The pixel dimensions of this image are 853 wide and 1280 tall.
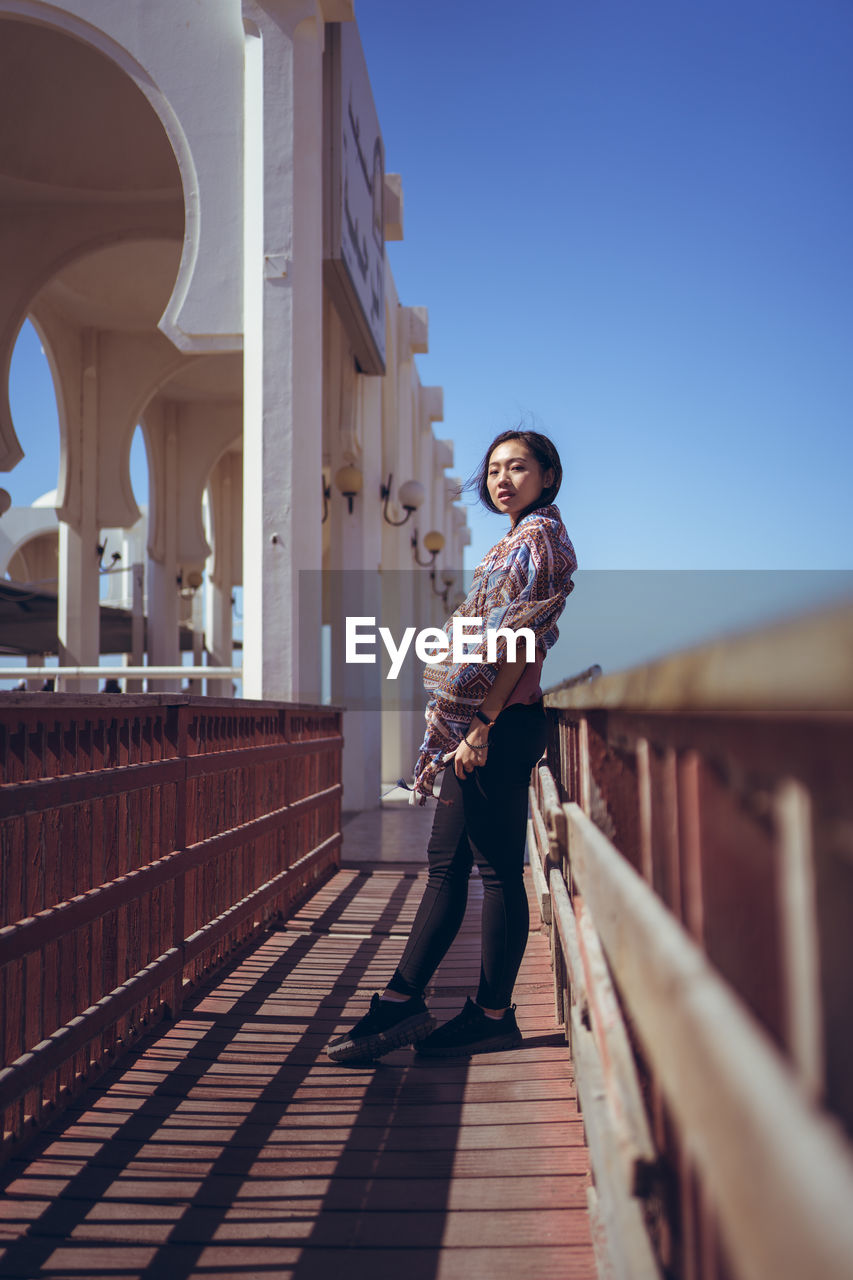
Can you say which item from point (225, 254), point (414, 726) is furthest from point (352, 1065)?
point (414, 726)

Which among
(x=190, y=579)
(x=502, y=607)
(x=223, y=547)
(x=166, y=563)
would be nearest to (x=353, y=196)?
(x=502, y=607)

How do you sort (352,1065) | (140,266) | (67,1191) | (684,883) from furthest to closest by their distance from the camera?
(140,266) < (352,1065) < (67,1191) < (684,883)

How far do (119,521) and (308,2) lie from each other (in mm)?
7021

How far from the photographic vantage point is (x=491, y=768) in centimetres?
309

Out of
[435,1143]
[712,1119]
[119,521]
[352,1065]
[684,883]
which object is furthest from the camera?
[119,521]

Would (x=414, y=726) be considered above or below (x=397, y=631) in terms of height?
below

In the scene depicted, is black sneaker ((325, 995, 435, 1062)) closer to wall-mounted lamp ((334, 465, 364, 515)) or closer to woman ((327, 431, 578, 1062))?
woman ((327, 431, 578, 1062))

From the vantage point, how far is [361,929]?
5.34 meters

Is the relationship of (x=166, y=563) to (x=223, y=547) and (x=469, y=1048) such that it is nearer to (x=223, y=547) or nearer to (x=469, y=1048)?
(x=223, y=547)

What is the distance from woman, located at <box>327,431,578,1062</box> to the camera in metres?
3.00

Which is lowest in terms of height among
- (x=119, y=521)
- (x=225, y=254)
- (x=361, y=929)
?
(x=361, y=929)

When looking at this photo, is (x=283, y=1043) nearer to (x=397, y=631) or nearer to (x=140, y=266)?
(x=140, y=266)

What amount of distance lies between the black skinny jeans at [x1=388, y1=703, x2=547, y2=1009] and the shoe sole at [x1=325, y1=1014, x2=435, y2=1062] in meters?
0.09

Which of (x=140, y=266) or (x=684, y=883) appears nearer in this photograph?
(x=684, y=883)
